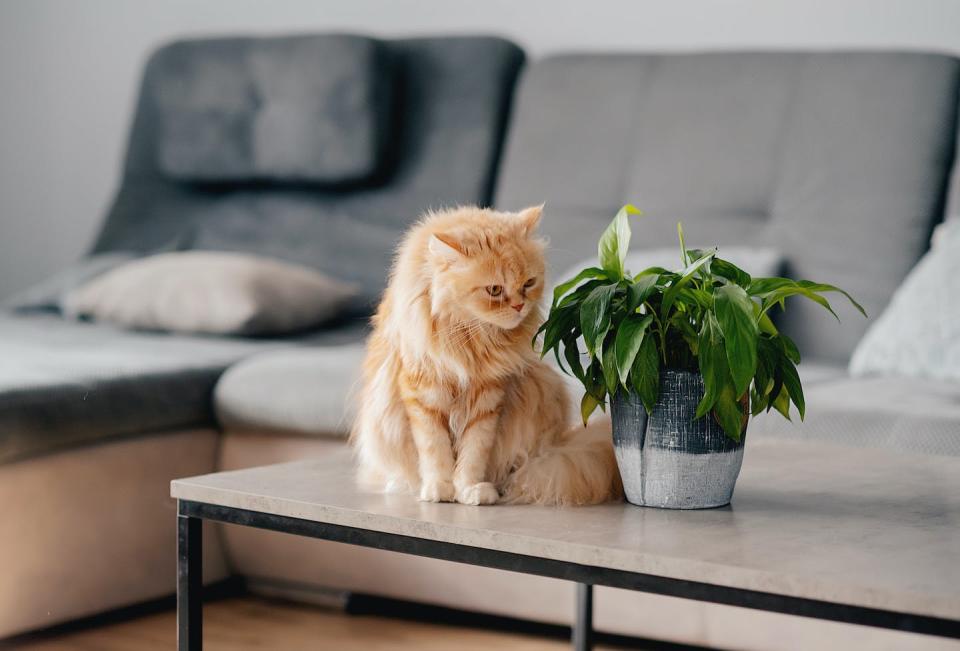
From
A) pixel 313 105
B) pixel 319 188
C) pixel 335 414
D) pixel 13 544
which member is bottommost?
pixel 13 544

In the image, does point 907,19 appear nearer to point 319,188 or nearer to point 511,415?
point 319,188

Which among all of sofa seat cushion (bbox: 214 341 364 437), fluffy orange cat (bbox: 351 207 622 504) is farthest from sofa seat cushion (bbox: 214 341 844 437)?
fluffy orange cat (bbox: 351 207 622 504)

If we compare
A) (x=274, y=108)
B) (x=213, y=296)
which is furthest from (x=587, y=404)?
(x=274, y=108)

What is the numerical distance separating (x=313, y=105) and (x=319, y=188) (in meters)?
0.19

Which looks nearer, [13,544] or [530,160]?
[13,544]

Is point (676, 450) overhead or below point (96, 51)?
below

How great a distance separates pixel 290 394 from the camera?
1973 mm

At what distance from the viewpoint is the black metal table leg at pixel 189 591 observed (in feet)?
3.69

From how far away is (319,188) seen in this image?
277 cm

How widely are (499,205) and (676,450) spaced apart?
4.94ft

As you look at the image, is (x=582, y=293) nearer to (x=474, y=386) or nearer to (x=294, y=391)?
(x=474, y=386)

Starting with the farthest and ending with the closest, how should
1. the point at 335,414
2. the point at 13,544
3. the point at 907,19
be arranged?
the point at 907,19, the point at 335,414, the point at 13,544

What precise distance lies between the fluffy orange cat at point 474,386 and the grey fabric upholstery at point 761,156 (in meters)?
1.13

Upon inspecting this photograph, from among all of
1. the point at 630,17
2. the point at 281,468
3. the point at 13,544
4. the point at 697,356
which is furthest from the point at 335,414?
the point at 630,17
